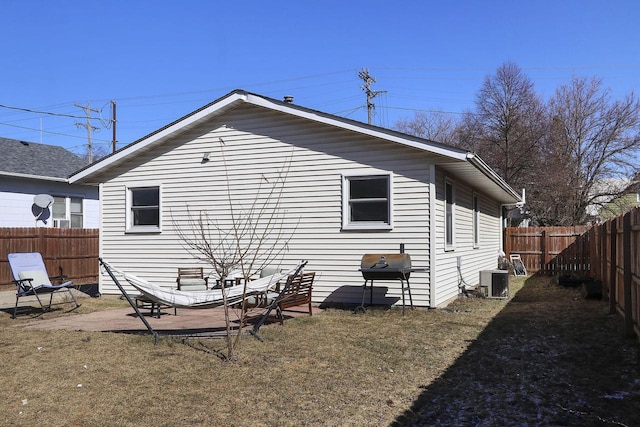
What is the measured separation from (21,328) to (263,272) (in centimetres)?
400

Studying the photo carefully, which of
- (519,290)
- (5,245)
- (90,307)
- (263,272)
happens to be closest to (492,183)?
(519,290)

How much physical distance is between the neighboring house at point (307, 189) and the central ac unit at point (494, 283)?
58 cm

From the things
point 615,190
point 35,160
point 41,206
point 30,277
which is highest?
point 35,160

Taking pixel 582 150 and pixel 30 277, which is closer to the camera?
pixel 30 277

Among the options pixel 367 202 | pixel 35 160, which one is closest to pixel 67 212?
pixel 35 160

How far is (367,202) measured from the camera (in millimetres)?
10031

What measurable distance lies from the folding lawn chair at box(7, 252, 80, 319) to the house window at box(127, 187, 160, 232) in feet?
7.69

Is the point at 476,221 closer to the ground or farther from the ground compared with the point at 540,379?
farther from the ground

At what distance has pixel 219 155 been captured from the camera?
11180 millimetres

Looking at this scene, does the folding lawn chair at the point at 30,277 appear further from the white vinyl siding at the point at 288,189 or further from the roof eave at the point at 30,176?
the roof eave at the point at 30,176

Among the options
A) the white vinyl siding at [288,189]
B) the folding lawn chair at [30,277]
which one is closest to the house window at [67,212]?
the white vinyl siding at [288,189]

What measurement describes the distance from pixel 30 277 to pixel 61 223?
9219mm

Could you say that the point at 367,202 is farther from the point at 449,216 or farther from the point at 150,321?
the point at 150,321

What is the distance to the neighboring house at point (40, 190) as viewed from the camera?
1622cm
